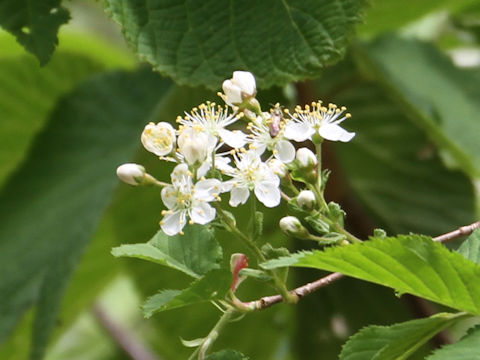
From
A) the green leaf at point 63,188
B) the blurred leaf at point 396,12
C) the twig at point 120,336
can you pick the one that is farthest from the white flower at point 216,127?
the twig at point 120,336

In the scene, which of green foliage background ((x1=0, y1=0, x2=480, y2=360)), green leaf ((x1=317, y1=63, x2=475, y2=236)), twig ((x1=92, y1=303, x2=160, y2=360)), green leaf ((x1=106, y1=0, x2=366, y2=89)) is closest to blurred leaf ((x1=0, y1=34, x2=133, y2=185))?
green foliage background ((x1=0, y1=0, x2=480, y2=360))

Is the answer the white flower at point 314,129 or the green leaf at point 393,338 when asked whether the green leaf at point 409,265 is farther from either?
the white flower at point 314,129

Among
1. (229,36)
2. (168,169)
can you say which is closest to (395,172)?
(168,169)

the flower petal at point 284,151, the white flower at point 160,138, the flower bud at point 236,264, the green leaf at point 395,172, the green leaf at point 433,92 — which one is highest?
the white flower at point 160,138

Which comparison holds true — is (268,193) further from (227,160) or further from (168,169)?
(168,169)

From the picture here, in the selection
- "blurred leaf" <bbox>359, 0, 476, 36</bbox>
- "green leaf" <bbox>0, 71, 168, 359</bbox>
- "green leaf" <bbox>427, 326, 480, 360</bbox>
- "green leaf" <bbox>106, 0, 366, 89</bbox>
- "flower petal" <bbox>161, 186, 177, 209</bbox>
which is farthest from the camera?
"blurred leaf" <bbox>359, 0, 476, 36</bbox>

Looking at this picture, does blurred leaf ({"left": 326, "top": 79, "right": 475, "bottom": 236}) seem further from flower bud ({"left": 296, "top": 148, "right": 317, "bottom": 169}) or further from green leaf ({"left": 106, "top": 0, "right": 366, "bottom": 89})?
flower bud ({"left": 296, "top": 148, "right": 317, "bottom": 169})

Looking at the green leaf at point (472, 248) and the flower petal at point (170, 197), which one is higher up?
the flower petal at point (170, 197)
